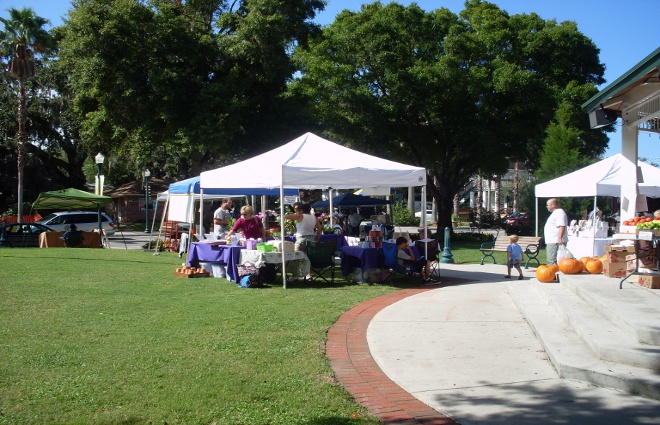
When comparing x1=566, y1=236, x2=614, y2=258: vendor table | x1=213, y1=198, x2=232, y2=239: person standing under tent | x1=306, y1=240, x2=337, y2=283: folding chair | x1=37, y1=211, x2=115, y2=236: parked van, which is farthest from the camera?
x1=37, y1=211, x2=115, y2=236: parked van

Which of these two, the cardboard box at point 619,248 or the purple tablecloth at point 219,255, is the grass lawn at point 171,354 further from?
the cardboard box at point 619,248

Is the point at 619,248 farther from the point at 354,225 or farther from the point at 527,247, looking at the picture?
the point at 354,225

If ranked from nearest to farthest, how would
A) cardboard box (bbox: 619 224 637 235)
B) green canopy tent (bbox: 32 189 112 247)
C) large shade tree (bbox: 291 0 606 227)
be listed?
1. cardboard box (bbox: 619 224 637 235)
2. green canopy tent (bbox: 32 189 112 247)
3. large shade tree (bbox: 291 0 606 227)

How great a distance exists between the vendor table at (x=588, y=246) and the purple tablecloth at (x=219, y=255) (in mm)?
8255

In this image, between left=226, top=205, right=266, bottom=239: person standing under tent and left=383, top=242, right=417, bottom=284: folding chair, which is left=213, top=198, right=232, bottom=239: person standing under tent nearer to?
left=226, top=205, right=266, bottom=239: person standing under tent

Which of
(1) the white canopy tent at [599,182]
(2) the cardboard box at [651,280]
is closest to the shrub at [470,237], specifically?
(1) the white canopy tent at [599,182]

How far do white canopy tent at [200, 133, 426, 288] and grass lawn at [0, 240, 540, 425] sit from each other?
213cm

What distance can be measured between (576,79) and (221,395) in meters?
25.9

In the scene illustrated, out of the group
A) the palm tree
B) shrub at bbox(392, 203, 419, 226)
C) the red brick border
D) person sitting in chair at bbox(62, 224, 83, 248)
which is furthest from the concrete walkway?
shrub at bbox(392, 203, 419, 226)

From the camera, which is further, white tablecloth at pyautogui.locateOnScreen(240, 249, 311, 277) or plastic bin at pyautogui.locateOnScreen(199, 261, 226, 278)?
plastic bin at pyautogui.locateOnScreen(199, 261, 226, 278)

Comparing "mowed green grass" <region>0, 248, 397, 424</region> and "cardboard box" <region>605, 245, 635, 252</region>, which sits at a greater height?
"cardboard box" <region>605, 245, 635, 252</region>

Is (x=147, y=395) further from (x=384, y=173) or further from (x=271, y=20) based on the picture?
(x=271, y=20)

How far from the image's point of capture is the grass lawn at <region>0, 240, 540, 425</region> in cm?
468

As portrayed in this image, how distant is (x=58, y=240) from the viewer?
24.7 m
